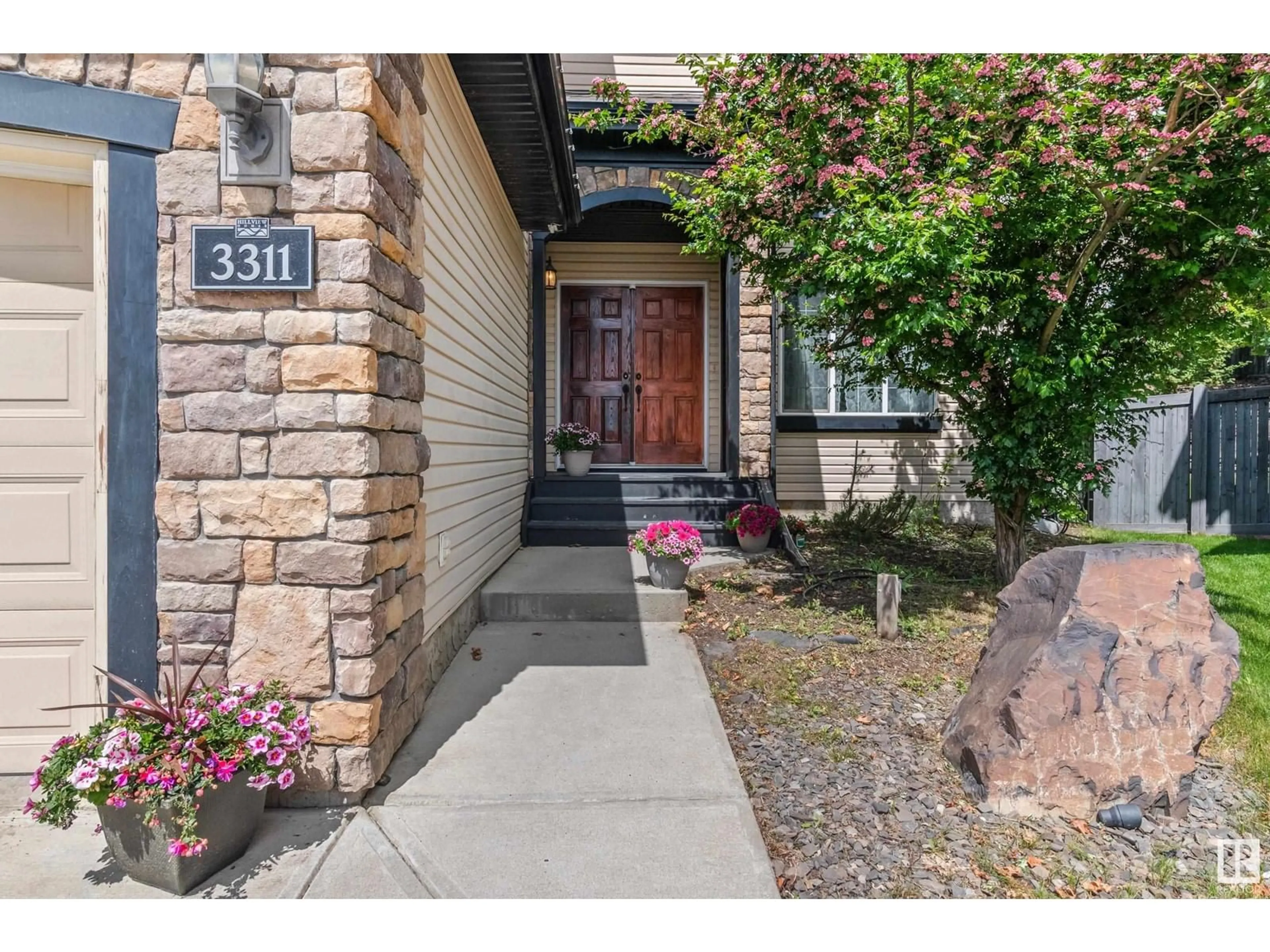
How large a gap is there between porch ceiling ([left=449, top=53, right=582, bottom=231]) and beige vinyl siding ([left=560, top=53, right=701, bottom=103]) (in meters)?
2.19

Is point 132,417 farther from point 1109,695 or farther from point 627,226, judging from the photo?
point 627,226

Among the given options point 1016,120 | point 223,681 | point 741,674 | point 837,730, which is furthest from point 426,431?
point 1016,120

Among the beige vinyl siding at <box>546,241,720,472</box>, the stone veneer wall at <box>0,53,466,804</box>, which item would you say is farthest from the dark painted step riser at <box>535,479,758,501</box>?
the stone veneer wall at <box>0,53,466,804</box>

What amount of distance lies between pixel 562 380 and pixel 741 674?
5102 millimetres

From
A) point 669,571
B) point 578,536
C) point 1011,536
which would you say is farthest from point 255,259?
point 1011,536

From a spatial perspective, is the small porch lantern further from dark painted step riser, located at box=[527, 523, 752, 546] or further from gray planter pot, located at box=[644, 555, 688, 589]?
dark painted step riser, located at box=[527, 523, 752, 546]

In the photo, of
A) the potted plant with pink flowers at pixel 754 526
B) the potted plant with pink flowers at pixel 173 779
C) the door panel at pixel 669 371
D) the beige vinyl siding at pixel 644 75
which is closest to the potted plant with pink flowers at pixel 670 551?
the potted plant with pink flowers at pixel 754 526

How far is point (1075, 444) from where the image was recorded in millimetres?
4477

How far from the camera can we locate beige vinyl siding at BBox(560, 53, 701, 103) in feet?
21.9

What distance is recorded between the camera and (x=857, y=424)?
737cm

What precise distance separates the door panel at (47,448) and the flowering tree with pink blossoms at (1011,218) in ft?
11.2

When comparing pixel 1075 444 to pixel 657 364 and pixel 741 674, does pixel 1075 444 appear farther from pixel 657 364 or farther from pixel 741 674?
pixel 657 364

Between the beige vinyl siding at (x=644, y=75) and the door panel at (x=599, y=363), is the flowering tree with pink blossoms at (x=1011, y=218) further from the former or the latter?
the door panel at (x=599, y=363)

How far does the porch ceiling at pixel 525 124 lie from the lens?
3.25 metres
